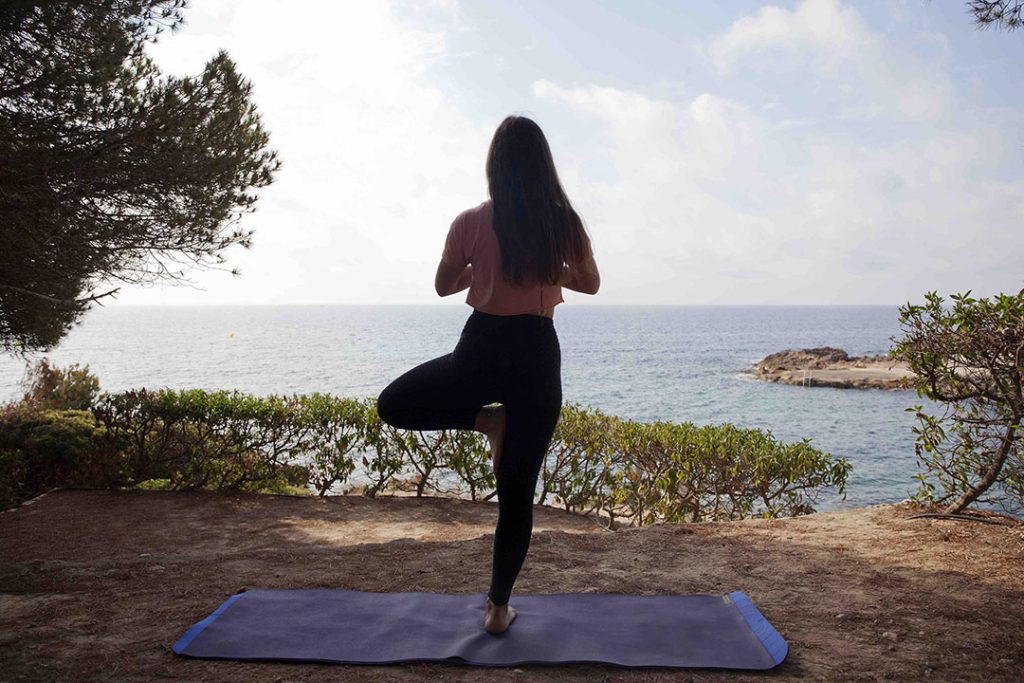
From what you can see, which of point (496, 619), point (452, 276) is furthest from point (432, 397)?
point (496, 619)

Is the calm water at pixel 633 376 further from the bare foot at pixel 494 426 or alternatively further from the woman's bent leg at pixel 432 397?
the woman's bent leg at pixel 432 397

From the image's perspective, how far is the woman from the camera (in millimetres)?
3088

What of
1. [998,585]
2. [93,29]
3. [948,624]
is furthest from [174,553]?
[998,585]

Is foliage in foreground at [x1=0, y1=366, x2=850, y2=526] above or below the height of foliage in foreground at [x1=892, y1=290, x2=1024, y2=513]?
below

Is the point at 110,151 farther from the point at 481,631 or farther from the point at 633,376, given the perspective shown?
the point at 633,376

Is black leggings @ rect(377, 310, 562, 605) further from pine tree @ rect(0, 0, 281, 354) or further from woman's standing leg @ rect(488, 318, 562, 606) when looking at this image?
pine tree @ rect(0, 0, 281, 354)

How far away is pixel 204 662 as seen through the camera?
305 cm

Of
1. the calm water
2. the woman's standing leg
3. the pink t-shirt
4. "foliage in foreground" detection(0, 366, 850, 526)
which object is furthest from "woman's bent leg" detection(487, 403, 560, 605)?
the calm water

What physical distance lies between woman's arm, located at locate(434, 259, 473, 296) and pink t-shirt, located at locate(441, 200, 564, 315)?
0.9 inches

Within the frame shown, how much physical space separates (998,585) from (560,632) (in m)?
2.66

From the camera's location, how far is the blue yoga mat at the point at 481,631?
10.1 ft

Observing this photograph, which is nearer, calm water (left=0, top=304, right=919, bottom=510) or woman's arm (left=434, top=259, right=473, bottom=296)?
woman's arm (left=434, top=259, right=473, bottom=296)

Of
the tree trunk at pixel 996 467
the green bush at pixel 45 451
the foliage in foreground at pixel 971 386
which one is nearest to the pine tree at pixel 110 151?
the green bush at pixel 45 451

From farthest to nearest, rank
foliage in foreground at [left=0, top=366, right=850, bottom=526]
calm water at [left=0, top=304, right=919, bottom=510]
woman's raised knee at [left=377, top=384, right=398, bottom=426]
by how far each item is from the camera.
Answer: calm water at [left=0, top=304, right=919, bottom=510], foliage in foreground at [left=0, top=366, right=850, bottom=526], woman's raised knee at [left=377, top=384, right=398, bottom=426]
